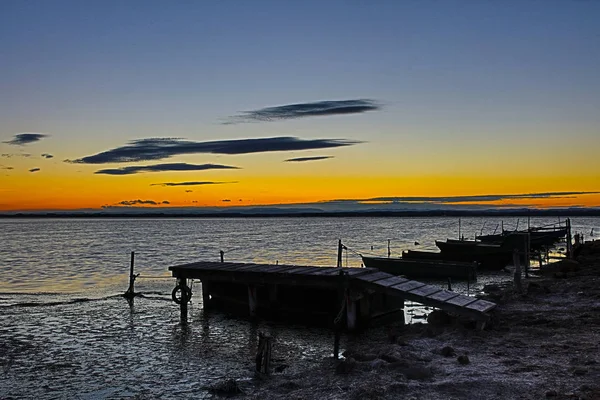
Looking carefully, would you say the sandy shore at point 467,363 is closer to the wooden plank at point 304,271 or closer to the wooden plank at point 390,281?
the wooden plank at point 390,281

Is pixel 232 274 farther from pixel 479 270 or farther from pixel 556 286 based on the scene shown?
pixel 479 270

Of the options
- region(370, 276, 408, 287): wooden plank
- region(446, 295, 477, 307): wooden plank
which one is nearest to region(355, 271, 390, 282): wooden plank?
region(370, 276, 408, 287): wooden plank

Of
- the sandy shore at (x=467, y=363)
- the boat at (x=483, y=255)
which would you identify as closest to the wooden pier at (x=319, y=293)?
the sandy shore at (x=467, y=363)

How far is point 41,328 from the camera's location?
19.4 meters

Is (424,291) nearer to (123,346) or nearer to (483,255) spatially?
(123,346)

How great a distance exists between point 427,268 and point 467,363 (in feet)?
68.3

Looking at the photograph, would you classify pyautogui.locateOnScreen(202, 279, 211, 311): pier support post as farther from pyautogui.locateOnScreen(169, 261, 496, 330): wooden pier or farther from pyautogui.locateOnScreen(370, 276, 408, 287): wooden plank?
pyautogui.locateOnScreen(370, 276, 408, 287): wooden plank

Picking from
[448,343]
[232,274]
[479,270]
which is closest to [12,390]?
[232,274]

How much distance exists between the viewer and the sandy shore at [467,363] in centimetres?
1033

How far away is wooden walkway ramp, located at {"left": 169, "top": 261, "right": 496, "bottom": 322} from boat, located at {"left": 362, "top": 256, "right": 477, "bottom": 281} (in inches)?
534

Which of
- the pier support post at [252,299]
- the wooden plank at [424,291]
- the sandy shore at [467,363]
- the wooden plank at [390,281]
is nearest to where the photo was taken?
the sandy shore at [467,363]

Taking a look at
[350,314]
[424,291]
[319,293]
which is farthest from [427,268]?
[424,291]

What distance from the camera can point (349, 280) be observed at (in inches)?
675

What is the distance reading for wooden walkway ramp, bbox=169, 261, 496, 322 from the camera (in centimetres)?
1558
